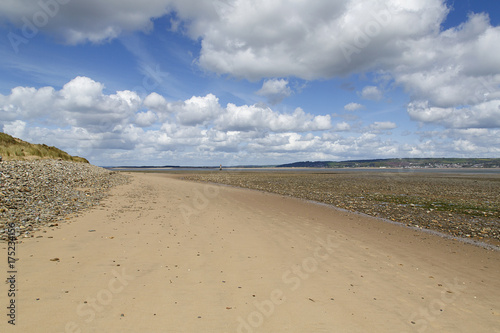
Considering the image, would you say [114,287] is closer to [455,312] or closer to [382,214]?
[455,312]

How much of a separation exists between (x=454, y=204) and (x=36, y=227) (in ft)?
103

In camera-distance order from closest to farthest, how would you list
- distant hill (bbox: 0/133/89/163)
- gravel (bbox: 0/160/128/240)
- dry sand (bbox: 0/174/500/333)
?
dry sand (bbox: 0/174/500/333) → gravel (bbox: 0/160/128/240) → distant hill (bbox: 0/133/89/163)

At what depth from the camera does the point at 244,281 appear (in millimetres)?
8016

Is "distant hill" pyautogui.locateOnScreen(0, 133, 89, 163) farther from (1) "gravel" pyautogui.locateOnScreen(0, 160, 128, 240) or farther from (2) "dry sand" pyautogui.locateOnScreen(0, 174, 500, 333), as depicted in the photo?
(2) "dry sand" pyautogui.locateOnScreen(0, 174, 500, 333)

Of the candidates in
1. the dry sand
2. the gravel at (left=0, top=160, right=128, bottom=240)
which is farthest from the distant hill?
the dry sand

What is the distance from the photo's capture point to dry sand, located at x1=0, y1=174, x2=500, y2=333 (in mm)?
5988

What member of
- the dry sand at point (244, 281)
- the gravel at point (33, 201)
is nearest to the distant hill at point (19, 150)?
the gravel at point (33, 201)

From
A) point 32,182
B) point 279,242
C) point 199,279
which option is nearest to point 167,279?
point 199,279

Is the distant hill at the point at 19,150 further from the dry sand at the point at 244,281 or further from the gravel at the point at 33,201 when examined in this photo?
the dry sand at the point at 244,281

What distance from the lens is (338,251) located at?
37.4ft

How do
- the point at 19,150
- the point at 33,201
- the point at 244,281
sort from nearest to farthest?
the point at 244,281 → the point at 33,201 → the point at 19,150

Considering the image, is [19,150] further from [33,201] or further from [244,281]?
[244,281]

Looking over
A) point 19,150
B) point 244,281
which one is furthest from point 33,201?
point 19,150

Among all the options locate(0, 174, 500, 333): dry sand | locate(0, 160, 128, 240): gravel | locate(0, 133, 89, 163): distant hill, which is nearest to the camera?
locate(0, 174, 500, 333): dry sand
